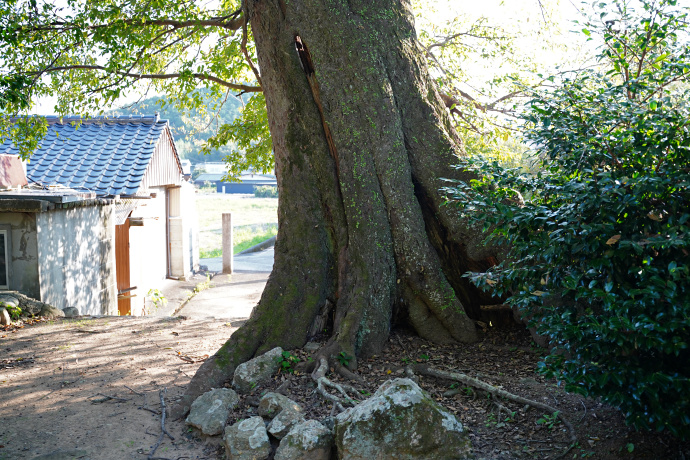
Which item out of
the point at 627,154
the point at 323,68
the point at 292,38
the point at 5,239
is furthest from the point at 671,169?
the point at 5,239

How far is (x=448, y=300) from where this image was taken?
17.4ft

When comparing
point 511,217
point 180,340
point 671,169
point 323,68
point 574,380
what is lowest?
point 180,340

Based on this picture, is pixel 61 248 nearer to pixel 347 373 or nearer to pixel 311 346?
pixel 311 346

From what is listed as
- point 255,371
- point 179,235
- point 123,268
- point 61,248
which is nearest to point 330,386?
point 255,371

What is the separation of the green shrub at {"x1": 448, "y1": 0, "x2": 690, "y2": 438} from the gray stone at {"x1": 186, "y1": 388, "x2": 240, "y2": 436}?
92.0 inches

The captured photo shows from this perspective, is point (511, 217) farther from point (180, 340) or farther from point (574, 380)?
point (180, 340)

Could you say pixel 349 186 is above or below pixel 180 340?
above

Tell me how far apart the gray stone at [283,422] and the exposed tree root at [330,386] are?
0.93ft

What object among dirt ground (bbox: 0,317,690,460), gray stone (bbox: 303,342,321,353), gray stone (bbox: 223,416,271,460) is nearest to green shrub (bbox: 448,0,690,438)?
dirt ground (bbox: 0,317,690,460)

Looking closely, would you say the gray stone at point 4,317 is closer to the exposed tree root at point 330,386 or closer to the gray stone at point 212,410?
the gray stone at point 212,410

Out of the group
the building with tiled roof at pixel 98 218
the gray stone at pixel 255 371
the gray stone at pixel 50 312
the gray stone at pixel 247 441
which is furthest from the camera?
the building with tiled roof at pixel 98 218

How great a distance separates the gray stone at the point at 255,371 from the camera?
474 centimetres

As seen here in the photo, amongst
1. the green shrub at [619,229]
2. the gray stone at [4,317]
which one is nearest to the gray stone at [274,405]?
the green shrub at [619,229]

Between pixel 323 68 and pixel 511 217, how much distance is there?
3.04 meters
